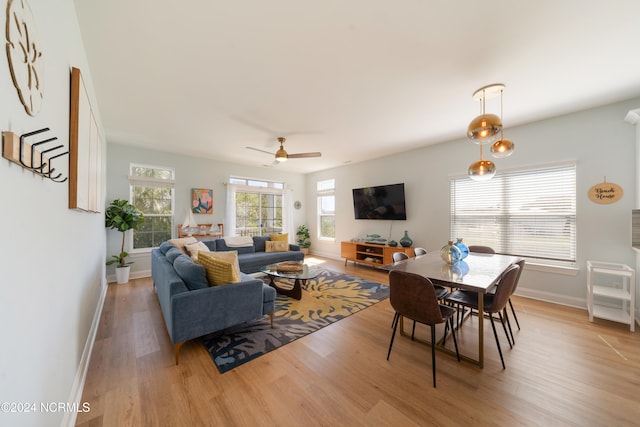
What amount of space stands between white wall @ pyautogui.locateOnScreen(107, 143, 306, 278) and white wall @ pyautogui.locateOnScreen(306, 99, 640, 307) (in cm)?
422

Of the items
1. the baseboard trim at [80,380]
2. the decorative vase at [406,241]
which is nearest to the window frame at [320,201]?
the decorative vase at [406,241]

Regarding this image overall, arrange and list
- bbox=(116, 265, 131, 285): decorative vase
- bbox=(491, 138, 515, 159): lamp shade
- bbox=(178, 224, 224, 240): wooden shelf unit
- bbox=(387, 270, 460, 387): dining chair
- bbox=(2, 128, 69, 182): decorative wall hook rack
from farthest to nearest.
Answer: bbox=(178, 224, 224, 240): wooden shelf unit < bbox=(116, 265, 131, 285): decorative vase < bbox=(491, 138, 515, 159): lamp shade < bbox=(387, 270, 460, 387): dining chair < bbox=(2, 128, 69, 182): decorative wall hook rack

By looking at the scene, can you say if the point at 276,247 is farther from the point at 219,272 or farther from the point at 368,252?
the point at 219,272

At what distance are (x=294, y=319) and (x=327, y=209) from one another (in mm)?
4592

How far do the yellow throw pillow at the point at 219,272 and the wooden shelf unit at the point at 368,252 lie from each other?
12.0 ft

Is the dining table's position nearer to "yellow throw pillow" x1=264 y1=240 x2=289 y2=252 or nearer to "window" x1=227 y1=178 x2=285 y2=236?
"yellow throw pillow" x1=264 y1=240 x2=289 y2=252

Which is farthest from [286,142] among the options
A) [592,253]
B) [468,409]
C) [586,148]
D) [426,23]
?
[592,253]

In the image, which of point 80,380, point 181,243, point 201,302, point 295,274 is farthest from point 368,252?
point 80,380

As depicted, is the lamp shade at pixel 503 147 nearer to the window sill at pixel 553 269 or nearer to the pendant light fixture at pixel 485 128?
the pendant light fixture at pixel 485 128

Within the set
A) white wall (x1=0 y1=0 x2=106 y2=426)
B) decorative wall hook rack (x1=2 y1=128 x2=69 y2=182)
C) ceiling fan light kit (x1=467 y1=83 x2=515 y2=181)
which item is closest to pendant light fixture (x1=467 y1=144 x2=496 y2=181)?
ceiling fan light kit (x1=467 y1=83 x2=515 y2=181)

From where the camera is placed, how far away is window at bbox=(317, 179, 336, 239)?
23.0ft

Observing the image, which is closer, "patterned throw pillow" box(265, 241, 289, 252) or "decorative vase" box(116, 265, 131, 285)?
"decorative vase" box(116, 265, 131, 285)

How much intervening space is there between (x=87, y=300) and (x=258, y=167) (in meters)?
4.86

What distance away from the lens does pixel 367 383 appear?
184 centimetres
